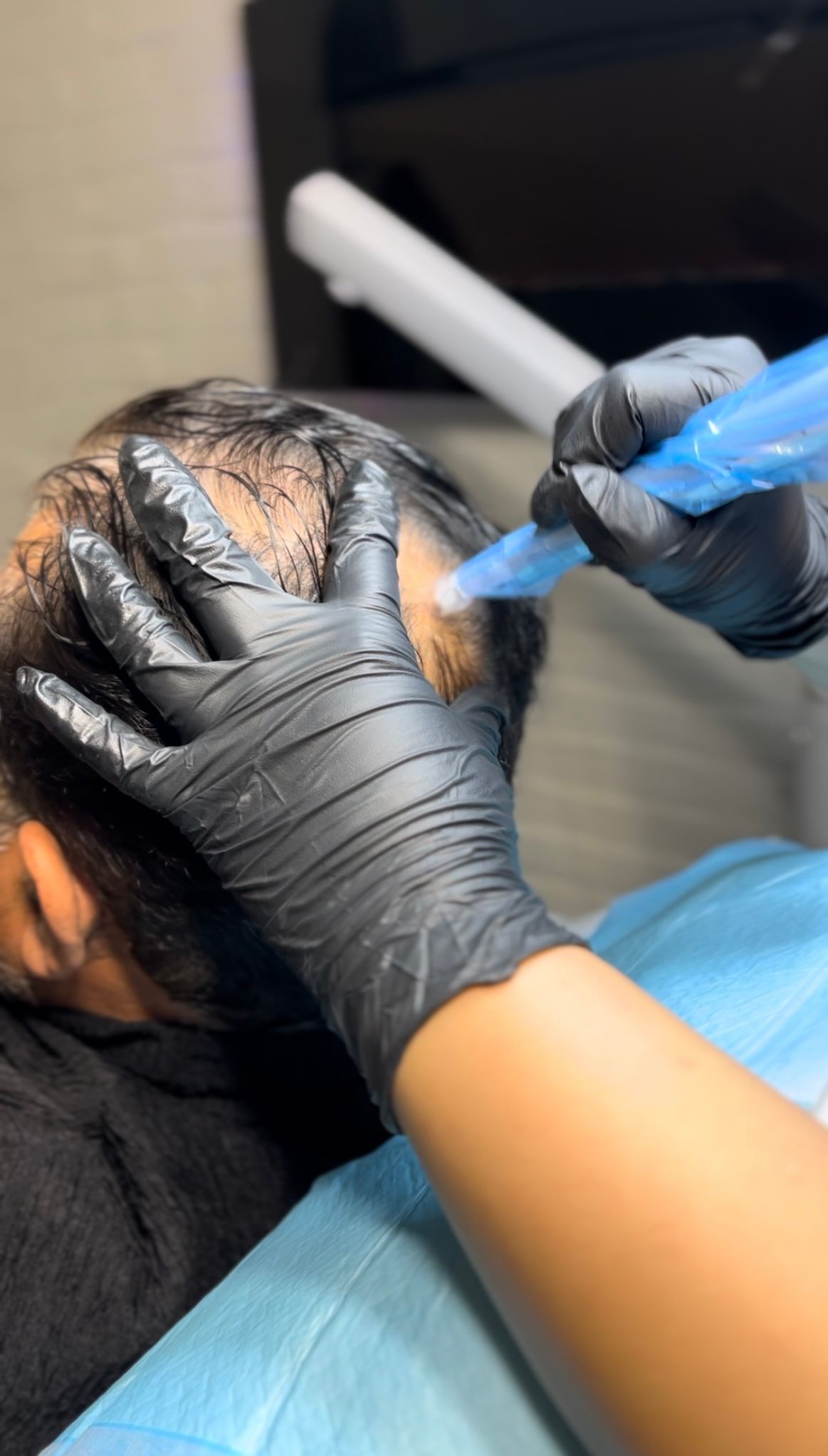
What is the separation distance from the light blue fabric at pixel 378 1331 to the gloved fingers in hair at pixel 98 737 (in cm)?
29

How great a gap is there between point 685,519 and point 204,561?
0.96 feet

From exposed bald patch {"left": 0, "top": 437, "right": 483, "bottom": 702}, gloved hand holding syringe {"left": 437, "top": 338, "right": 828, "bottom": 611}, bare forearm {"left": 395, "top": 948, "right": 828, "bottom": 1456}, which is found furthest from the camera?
exposed bald patch {"left": 0, "top": 437, "right": 483, "bottom": 702}

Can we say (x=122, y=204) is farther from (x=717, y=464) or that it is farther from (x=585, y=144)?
(x=717, y=464)

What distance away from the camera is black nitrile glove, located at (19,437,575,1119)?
0.50 meters

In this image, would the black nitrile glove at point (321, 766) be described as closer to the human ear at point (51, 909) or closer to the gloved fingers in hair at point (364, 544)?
the gloved fingers in hair at point (364, 544)

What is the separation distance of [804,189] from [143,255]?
3.62 feet

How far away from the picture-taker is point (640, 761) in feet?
5.09

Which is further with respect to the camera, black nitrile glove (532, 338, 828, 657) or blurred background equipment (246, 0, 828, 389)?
blurred background equipment (246, 0, 828, 389)

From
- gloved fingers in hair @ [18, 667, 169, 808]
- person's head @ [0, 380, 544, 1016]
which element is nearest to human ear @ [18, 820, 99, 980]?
person's head @ [0, 380, 544, 1016]

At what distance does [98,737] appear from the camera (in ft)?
1.85

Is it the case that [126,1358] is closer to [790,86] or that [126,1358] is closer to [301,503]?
[301,503]

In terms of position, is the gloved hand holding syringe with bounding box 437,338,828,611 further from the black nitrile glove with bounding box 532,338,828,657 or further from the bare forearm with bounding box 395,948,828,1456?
the bare forearm with bounding box 395,948,828,1456

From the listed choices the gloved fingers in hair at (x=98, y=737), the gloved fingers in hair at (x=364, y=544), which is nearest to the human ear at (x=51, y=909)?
the gloved fingers in hair at (x=98, y=737)

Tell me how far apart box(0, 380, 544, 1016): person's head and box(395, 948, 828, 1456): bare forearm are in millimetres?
259
